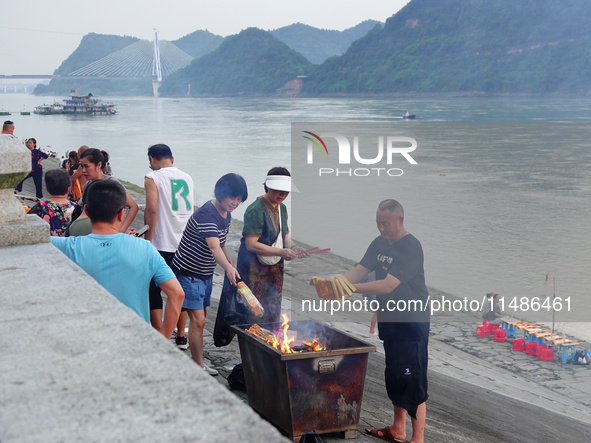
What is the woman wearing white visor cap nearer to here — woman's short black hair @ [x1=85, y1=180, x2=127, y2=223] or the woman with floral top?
the woman with floral top

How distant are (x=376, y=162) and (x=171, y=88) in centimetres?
13439

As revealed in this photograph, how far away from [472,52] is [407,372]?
132 m

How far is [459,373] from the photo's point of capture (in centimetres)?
949

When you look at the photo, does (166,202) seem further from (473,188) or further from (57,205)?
(473,188)

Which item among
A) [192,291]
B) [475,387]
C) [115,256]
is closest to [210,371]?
[192,291]

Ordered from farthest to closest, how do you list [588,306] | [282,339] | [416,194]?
[416,194] → [588,306] → [282,339]

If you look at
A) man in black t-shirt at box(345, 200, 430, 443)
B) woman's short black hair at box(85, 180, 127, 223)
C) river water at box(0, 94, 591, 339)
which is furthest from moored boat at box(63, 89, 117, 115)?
woman's short black hair at box(85, 180, 127, 223)

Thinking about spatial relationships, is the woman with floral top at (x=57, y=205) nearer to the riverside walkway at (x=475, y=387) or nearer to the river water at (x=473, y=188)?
the riverside walkway at (x=475, y=387)

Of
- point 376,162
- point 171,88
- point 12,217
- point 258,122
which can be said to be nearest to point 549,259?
point 12,217

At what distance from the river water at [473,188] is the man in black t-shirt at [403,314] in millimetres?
9981

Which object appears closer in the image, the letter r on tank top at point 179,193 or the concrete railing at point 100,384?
the concrete railing at point 100,384

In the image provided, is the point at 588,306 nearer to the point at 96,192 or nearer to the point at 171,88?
the point at 96,192

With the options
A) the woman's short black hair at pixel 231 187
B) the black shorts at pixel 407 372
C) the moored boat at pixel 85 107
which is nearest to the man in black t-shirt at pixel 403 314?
the black shorts at pixel 407 372

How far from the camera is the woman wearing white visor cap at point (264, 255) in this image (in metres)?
5.43
